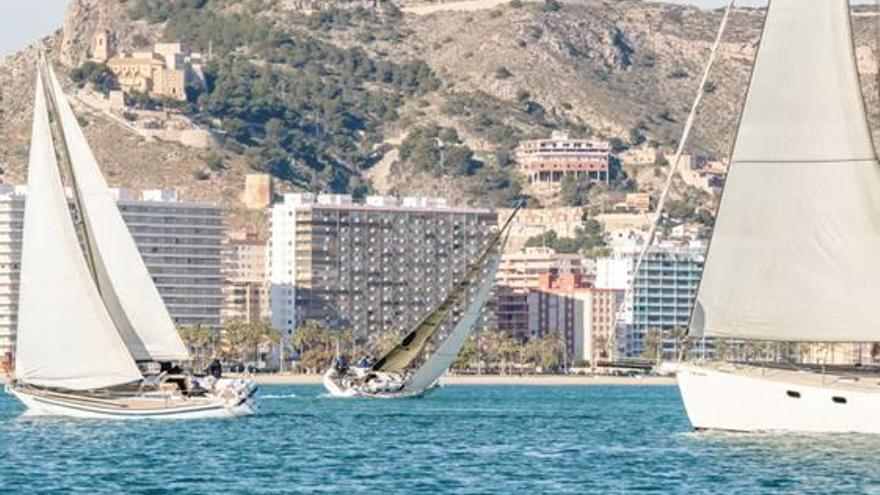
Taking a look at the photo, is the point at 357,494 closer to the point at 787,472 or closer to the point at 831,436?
the point at 787,472

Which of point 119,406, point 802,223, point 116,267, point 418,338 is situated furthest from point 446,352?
point 802,223

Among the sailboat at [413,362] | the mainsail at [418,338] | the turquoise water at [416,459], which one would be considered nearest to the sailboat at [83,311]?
the turquoise water at [416,459]

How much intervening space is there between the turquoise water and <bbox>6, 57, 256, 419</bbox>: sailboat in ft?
2.92

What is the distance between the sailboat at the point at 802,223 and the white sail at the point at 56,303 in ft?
65.2

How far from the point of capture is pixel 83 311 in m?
77.2

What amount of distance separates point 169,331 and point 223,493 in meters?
26.5

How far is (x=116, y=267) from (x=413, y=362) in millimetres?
48332

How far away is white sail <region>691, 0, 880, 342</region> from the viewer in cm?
6281

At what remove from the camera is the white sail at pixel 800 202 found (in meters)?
62.8

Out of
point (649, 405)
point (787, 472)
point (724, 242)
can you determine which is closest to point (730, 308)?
point (724, 242)

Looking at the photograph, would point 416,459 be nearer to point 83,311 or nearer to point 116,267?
point 83,311

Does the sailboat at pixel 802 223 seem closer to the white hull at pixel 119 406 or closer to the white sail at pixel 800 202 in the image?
the white sail at pixel 800 202

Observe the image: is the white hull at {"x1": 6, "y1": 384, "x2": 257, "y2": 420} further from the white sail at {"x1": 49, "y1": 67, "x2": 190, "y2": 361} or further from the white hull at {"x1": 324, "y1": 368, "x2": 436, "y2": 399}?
the white hull at {"x1": 324, "y1": 368, "x2": 436, "y2": 399}

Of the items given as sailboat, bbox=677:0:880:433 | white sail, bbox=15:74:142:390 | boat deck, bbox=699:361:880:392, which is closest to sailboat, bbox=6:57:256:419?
white sail, bbox=15:74:142:390
